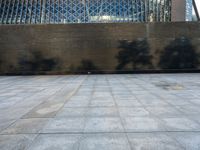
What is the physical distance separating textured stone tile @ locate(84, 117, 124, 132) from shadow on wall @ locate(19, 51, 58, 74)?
45.8 ft

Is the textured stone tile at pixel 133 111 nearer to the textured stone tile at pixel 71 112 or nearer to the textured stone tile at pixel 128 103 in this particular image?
the textured stone tile at pixel 128 103

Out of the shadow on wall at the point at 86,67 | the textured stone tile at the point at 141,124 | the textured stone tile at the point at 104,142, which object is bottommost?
the textured stone tile at the point at 104,142

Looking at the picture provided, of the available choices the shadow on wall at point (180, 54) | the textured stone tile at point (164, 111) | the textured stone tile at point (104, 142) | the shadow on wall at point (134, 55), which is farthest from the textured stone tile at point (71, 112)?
the shadow on wall at point (180, 54)

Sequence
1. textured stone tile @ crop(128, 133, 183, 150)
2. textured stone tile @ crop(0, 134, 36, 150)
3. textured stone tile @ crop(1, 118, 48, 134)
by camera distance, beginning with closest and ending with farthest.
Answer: textured stone tile @ crop(128, 133, 183, 150) < textured stone tile @ crop(0, 134, 36, 150) < textured stone tile @ crop(1, 118, 48, 134)

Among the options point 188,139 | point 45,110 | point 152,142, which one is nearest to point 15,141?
point 45,110

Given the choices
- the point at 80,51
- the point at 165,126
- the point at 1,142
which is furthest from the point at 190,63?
the point at 1,142

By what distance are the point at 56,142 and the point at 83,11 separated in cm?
4846

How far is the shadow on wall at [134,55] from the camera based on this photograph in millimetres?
19297

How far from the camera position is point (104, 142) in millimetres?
4492

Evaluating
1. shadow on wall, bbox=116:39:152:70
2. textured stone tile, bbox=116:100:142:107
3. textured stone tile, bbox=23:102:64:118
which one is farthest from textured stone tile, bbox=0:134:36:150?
shadow on wall, bbox=116:39:152:70

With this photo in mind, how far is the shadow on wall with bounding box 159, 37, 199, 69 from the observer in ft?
63.3

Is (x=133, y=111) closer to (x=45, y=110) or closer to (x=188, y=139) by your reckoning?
(x=188, y=139)

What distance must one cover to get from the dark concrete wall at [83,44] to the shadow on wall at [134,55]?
0.08 m

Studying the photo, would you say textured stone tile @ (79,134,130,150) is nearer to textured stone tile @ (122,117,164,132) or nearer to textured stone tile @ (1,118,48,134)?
textured stone tile @ (122,117,164,132)
